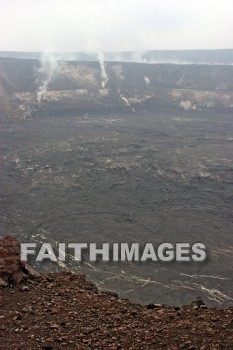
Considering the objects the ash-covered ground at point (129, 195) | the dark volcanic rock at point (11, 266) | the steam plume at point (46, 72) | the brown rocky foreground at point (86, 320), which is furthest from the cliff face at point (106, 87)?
the brown rocky foreground at point (86, 320)

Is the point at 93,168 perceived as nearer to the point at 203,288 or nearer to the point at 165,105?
the point at 203,288

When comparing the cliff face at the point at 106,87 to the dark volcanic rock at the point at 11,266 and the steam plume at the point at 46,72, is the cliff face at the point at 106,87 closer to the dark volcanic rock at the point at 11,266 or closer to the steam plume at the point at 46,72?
the steam plume at the point at 46,72

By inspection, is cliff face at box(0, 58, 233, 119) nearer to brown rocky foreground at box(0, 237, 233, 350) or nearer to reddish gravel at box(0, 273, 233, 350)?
brown rocky foreground at box(0, 237, 233, 350)

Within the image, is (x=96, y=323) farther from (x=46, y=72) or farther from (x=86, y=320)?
(x=46, y=72)

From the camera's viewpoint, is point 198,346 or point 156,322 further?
point 156,322

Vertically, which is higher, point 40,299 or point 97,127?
point 97,127

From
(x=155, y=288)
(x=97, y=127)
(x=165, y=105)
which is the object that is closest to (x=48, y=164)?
(x=97, y=127)
